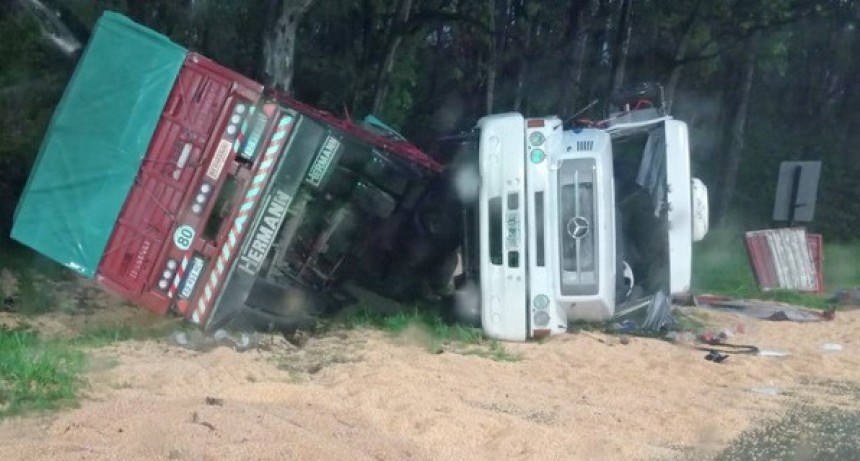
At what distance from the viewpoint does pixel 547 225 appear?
9.54 m

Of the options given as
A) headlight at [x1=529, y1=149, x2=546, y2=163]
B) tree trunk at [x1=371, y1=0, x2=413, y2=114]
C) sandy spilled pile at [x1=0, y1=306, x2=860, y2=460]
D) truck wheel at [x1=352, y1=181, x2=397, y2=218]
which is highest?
tree trunk at [x1=371, y1=0, x2=413, y2=114]

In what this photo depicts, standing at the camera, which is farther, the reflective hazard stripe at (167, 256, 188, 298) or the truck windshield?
the truck windshield

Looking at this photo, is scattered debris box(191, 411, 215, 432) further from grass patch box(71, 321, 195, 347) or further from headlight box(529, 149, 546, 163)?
headlight box(529, 149, 546, 163)

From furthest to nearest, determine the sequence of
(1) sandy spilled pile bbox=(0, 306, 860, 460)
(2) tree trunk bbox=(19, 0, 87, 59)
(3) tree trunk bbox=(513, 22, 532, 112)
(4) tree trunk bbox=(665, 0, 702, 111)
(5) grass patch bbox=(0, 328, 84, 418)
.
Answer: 1. (3) tree trunk bbox=(513, 22, 532, 112)
2. (4) tree trunk bbox=(665, 0, 702, 111)
3. (2) tree trunk bbox=(19, 0, 87, 59)
4. (5) grass patch bbox=(0, 328, 84, 418)
5. (1) sandy spilled pile bbox=(0, 306, 860, 460)

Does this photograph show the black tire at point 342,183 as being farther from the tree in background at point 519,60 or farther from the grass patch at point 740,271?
the grass patch at point 740,271

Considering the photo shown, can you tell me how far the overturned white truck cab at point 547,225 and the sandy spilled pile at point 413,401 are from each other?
0.36 metres

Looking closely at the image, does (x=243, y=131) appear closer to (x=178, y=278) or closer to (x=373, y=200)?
(x=178, y=278)

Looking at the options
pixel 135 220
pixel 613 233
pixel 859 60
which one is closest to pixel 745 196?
pixel 859 60

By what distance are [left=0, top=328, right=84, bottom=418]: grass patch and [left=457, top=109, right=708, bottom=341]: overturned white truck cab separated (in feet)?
11.7

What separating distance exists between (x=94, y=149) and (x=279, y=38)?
205 inches

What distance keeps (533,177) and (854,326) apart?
17.6 ft

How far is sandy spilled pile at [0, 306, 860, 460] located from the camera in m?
5.89

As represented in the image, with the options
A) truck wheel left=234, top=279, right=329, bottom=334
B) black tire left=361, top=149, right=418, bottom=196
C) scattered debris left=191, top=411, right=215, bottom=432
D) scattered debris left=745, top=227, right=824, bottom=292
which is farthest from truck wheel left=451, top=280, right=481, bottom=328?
scattered debris left=745, top=227, right=824, bottom=292

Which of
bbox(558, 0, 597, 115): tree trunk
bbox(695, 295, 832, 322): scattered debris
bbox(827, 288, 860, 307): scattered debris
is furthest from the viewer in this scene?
bbox(558, 0, 597, 115): tree trunk
